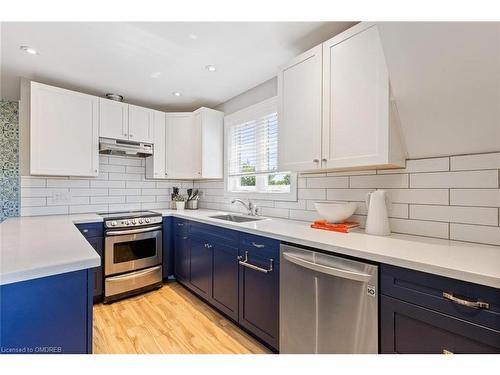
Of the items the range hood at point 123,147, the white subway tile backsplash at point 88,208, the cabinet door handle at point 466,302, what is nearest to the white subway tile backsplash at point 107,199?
the white subway tile backsplash at point 88,208

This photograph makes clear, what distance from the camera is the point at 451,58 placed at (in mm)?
1143

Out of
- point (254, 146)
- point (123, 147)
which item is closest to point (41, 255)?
point (123, 147)

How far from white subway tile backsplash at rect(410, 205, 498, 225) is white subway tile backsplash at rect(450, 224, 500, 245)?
0.09 feet

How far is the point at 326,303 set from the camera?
1.32 meters

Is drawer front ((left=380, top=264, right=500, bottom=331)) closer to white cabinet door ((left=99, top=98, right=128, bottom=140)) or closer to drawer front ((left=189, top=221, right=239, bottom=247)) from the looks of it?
drawer front ((left=189, top=221, right=239, bottom=247))

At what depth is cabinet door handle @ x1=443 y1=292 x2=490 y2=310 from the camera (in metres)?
0.86

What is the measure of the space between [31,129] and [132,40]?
141cm

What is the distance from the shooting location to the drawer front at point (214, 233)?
199 cm

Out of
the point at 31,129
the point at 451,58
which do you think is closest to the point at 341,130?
the point at 451,58

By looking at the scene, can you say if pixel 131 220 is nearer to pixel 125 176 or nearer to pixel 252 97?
pixel 125 176

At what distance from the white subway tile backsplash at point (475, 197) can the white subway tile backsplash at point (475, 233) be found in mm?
128

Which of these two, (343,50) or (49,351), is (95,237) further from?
(343,50)

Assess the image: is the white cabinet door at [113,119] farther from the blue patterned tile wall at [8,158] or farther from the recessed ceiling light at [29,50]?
the blue patterned tile wall at [8,158]

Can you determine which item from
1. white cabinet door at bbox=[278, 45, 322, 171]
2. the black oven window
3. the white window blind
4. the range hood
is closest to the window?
Answer: the white window blind
